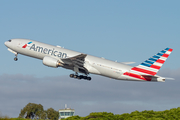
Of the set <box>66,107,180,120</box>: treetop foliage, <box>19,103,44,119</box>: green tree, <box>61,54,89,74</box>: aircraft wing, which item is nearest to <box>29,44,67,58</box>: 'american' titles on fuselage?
<box>61,54,89,74</box>: aircraft wing

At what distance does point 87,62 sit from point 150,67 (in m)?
12.7

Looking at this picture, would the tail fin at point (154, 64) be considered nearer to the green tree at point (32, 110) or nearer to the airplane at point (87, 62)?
the airplane at point (87, 62)

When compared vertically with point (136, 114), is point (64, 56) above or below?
above

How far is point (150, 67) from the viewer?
52688 millimetres

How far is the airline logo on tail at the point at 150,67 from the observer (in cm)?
5244

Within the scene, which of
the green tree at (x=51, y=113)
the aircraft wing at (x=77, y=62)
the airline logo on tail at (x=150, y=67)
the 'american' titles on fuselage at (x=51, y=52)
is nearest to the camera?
the airline logo on tail at (x=150, y=67)

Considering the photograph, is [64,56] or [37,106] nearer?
[64,56]

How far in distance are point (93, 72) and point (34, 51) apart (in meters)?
13.5

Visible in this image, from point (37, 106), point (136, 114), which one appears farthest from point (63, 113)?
point (136, 114)

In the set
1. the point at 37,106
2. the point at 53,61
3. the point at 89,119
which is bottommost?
the point at 89,119

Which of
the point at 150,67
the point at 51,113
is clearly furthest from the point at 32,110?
the point at 150,67

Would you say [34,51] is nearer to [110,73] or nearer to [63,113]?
[110,73]

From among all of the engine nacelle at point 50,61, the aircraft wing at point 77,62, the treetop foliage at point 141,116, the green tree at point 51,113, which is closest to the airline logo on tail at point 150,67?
the aircraft wing at point 77,62

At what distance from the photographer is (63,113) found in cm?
8756
